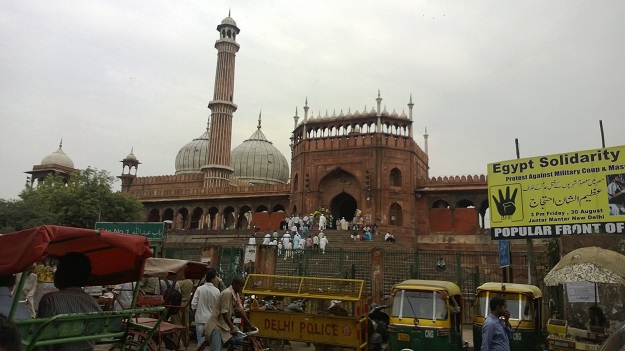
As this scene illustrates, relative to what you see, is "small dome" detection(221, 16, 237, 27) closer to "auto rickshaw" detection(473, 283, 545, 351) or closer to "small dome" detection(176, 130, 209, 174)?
"small dome" detection(176, 130, 209, 174)

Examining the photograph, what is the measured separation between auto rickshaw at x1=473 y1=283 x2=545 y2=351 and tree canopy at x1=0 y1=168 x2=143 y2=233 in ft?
78.4

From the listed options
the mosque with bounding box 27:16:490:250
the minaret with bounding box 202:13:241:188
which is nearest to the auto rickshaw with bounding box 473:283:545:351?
the mosque with bounding box 27:16:490:250

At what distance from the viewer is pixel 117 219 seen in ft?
98.5

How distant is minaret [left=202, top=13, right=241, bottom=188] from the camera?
131ft

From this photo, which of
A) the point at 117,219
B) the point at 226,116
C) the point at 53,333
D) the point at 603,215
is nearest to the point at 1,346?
the point at 53,333

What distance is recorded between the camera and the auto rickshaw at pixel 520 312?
792 cm

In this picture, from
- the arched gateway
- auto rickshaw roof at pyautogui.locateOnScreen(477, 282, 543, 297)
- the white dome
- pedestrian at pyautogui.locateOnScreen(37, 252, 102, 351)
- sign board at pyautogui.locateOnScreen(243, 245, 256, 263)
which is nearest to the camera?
pedestrian at pyautogui.locateOnScreen(37, 252, 102, 351)

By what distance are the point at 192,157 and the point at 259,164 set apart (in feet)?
24.6

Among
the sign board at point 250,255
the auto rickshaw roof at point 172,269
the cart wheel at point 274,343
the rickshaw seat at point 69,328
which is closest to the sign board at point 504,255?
the cart wheel at point 274,343

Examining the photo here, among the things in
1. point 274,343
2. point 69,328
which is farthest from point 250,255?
point 69,328

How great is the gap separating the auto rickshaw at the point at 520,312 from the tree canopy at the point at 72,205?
23893 mm

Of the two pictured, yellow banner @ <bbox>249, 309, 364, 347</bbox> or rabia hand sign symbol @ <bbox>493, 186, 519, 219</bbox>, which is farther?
rabia hand sign symbol @ <bbox>493, 186, 519, 219</bbox>

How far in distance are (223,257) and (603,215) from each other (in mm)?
10391

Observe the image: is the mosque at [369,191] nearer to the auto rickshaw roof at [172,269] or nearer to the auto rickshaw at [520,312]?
the auto rickshaw at [520,312]
